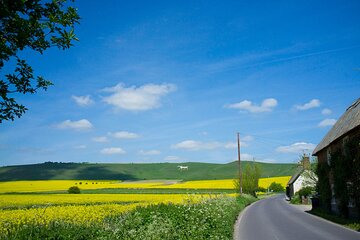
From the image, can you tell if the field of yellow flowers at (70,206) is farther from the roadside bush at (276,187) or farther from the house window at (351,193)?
the roadside bush at (276,187)

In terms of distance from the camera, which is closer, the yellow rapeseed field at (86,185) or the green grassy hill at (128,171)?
the yellow rapeseed field at (86,185)

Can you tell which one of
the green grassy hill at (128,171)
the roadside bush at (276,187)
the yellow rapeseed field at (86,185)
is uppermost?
the green grassy hill at (128,171)

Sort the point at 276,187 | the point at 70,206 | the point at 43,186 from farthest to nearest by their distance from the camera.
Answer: the point at 276,187 → the point at 43,186 → the point at 70,206

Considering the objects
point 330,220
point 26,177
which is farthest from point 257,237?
point 26,177

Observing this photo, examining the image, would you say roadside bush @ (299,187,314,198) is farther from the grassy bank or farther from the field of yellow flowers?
the grassy bank

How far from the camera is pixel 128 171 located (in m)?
155

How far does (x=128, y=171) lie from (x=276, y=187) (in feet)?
222

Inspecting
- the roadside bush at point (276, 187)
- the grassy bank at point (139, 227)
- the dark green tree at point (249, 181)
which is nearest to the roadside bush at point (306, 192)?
the dark green tree at point (249, 181)

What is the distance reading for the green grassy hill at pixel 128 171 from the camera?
130m

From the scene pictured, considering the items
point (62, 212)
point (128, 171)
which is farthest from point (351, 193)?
point (128, 171)

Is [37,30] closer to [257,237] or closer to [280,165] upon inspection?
[257,237]

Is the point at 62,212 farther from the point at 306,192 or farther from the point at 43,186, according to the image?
the point at 43,186

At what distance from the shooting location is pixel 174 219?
42.4 feet

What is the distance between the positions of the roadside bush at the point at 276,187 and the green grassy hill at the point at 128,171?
21.1 metres
